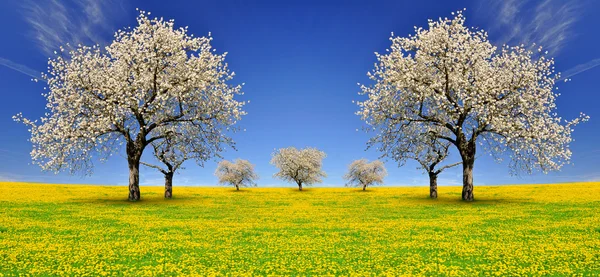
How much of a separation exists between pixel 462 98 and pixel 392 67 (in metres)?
7.56

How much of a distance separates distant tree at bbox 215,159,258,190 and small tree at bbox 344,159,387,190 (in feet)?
69.1

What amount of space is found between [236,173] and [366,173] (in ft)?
90.1

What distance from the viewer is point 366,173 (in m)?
90.8

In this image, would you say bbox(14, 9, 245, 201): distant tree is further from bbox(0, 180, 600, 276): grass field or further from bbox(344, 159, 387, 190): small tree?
bbox(344, 159, 387, 190): small tree

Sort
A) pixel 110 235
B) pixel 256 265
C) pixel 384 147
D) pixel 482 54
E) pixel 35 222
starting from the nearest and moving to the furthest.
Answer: pixel 256 265
pixel 110 235
pixel 35 222
pixel 482 54
pixel 384 147

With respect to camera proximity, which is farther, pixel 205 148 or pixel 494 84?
pixel 205 148

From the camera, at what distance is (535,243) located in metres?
18.4

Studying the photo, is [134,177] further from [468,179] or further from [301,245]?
[468,179]

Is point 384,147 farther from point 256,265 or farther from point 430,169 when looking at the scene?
point 256,265

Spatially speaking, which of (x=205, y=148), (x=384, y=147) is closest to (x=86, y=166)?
(x=205, y=148)

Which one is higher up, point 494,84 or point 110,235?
point 494,84

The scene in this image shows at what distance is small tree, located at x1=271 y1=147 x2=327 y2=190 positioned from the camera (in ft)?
303

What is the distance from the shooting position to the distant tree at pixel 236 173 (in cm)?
8638

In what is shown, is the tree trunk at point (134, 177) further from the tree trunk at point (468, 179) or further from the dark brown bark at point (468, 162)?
the tree trunk at point (468, 179)
